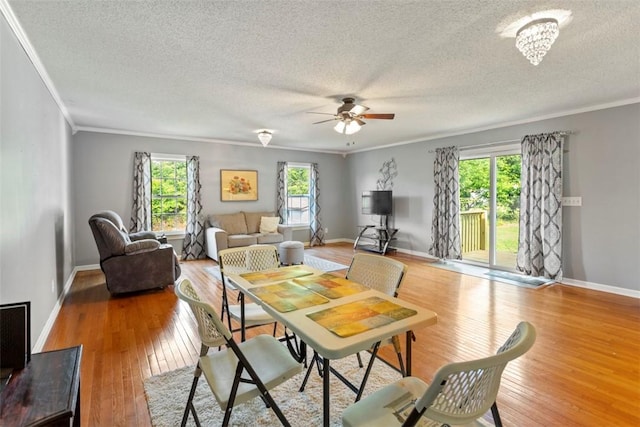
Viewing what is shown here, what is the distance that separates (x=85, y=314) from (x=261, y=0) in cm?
363

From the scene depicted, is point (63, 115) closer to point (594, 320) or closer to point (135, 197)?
point (135, 197)

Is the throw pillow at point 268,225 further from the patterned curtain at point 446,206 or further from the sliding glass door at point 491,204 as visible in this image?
the sliding glass door at point 491,204

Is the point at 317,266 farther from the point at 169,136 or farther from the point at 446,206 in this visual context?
the point at 169,136

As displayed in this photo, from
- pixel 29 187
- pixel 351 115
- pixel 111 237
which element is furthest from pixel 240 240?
pixel 29 187

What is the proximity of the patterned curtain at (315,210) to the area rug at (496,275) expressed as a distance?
3.05 meters

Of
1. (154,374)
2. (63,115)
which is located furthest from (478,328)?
(63,115)

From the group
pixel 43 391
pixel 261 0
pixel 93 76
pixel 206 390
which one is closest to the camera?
pixel 43 391

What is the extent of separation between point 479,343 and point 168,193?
19.3 feet

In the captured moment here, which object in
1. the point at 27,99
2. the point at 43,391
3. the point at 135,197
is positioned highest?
the point at 27,99

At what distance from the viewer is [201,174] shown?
6.48 m

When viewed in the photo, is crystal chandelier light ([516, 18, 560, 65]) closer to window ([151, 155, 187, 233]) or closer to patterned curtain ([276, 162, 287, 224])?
patterned curtain ([276, 162, 287, 224])

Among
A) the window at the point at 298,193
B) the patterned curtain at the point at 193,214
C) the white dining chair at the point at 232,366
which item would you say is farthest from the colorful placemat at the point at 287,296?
the window at the point at 298,193

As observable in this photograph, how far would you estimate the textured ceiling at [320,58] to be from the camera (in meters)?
1.97

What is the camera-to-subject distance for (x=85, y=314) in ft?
11.2
